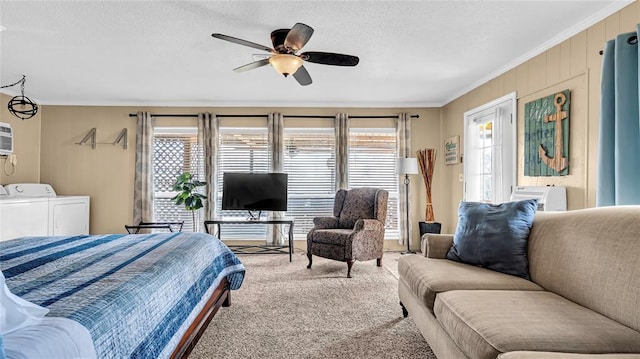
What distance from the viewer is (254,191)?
5.13m

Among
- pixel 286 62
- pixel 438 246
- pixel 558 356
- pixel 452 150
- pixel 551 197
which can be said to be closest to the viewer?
pixel 558 356

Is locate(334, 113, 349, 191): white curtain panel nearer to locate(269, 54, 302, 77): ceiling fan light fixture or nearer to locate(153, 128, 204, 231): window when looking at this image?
locate(153, 128, 204, 231): window

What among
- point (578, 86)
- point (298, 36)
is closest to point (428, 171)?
point (578, 86)

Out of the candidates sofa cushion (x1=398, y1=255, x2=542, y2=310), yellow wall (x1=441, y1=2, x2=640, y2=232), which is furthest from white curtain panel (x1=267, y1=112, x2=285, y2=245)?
sofa cushion (x1=398, y1=255, x2=542, y2=310)

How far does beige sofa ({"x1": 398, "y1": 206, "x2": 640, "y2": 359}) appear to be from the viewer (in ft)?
4.31

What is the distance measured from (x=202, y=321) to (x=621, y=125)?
10.0ft

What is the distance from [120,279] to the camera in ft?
5.03

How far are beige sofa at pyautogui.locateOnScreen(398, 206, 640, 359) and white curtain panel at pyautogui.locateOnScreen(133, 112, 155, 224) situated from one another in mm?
4525

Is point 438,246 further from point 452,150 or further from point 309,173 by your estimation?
point 309,173

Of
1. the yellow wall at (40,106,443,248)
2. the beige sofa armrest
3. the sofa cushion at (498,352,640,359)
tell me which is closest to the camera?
the sofa cushion at (498,352,640,359)

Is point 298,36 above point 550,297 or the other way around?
above

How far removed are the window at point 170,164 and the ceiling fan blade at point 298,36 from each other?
350cm

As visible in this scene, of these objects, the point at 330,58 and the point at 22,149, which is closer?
the point at 330,58

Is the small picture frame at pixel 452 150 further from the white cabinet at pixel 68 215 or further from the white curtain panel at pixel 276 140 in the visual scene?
the white cabinet at pixel 68 215
